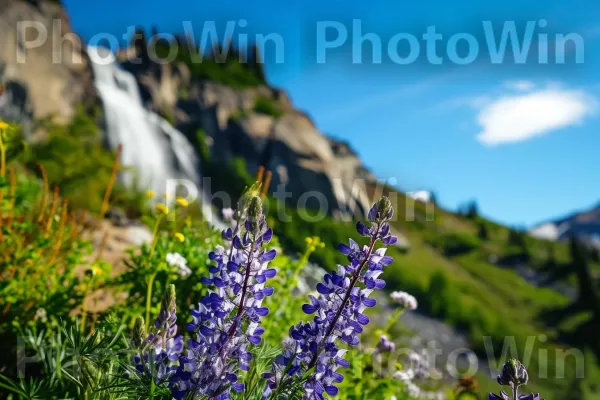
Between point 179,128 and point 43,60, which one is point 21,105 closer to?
point 43,60

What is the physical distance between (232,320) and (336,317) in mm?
350

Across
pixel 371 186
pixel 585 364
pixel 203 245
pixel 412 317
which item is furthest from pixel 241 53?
pixel 203 245

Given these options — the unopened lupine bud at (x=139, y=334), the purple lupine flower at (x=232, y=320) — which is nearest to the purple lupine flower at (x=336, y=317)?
the purple lupine flower at (x=232, y=320)

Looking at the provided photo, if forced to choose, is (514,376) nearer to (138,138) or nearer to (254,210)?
(254,210)

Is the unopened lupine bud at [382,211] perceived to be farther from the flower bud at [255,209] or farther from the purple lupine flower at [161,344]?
the purple lupine flower at [161,344]

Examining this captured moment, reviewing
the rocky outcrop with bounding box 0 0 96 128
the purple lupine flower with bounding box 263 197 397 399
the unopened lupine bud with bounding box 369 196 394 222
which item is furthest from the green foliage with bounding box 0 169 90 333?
the rocky outcrop with bounding box 0 0 96 128

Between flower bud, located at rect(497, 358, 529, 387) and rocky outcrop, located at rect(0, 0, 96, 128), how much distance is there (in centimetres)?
1420

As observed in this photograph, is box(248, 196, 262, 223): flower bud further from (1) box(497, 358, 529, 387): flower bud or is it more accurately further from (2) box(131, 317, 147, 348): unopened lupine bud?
(1) box(497, 358, 529, 387): flower bud

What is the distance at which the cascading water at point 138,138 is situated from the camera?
16984 mm

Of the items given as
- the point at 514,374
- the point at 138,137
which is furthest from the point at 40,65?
the point at 514,374

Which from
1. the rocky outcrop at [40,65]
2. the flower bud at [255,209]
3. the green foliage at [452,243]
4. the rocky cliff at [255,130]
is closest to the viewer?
the flower bud at [255,209]

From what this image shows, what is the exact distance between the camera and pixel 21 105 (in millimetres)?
14508

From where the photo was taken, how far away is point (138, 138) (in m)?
17.8

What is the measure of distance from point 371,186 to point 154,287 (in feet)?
148
